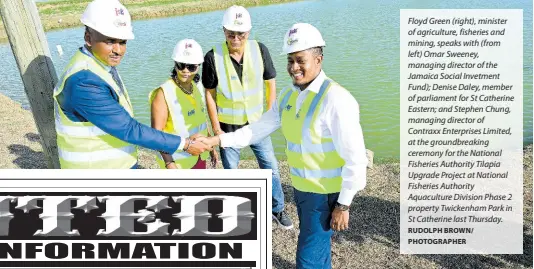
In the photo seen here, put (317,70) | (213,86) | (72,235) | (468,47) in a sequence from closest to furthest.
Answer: (72,235) → (317,70) → (213,86) → (468,47)

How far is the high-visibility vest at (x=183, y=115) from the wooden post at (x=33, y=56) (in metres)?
0.86

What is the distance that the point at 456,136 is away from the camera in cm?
964

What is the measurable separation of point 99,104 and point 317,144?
1.50 metres

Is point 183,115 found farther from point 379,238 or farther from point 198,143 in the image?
point 379,238

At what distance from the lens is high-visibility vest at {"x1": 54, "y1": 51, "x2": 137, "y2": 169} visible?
11.1 ft

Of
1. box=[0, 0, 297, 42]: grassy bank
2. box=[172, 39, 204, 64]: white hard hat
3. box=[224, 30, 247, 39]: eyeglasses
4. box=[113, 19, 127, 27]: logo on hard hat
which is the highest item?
box=[0, 0, 297, 42]: grassy bank

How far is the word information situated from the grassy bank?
25.1 m

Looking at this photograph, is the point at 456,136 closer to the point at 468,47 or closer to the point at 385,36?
the point at 468,47

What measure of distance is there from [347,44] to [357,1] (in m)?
16.5

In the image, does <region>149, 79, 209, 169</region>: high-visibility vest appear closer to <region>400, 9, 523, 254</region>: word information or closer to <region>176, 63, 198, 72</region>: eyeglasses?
<region>176, 63, 198, 72</region>: eyeglasses

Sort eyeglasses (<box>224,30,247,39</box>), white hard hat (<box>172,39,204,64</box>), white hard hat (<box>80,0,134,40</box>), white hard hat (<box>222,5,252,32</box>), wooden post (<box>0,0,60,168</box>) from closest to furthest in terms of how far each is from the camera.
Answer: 1. white hard hat (<box>80,0,134,40</box>)
2. wooden post (<box>0,0,60,168</box>)
3. white hard hat (<box>172,39,204,64</box>)
4. white hard hat (<box>222,5,252,32</box>)
5. eyeglasses (<box>224,30,247,39</box>)

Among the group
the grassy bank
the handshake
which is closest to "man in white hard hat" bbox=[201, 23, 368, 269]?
the handshake

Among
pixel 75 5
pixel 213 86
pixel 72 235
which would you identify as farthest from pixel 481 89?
pixel 75 5

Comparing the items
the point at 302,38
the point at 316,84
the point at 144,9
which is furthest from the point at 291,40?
the point at 144,9
